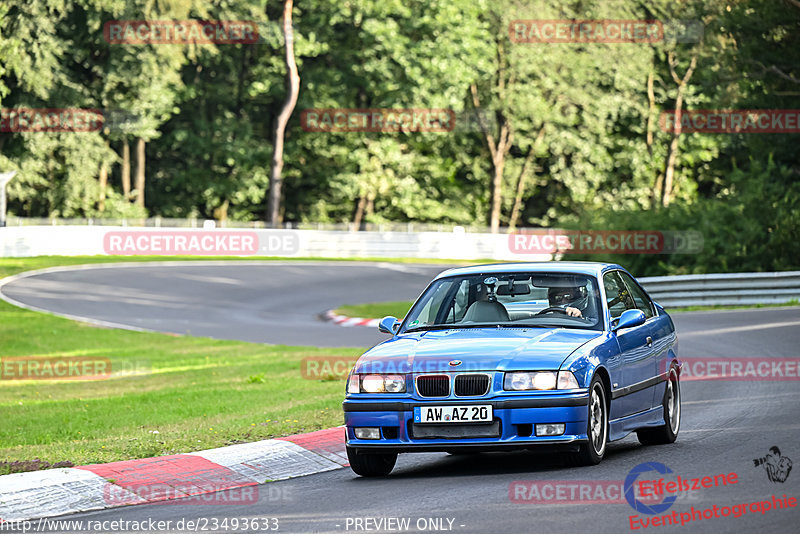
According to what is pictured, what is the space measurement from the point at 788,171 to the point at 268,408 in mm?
23303

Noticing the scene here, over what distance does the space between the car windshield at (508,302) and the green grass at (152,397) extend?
2023mm

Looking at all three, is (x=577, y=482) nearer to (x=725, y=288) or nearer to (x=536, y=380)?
(x=536, y=380)

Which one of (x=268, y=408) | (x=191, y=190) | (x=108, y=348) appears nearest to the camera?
(x=268, y=408)

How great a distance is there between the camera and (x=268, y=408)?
1364cm

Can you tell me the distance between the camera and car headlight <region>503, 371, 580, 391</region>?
318 inches

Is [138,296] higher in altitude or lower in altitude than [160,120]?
lower

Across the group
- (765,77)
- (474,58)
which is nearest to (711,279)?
(765,77)

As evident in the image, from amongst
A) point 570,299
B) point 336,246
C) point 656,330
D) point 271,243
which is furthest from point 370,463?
point 336,246

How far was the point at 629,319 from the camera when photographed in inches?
360

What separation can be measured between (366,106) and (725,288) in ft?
121

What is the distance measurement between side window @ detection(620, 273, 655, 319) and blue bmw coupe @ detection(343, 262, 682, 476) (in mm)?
351

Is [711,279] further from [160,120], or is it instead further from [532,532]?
[160,120]

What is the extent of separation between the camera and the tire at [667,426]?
9844 mm

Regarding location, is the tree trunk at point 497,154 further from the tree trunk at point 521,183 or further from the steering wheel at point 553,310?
the steering wheel at point 553,310
